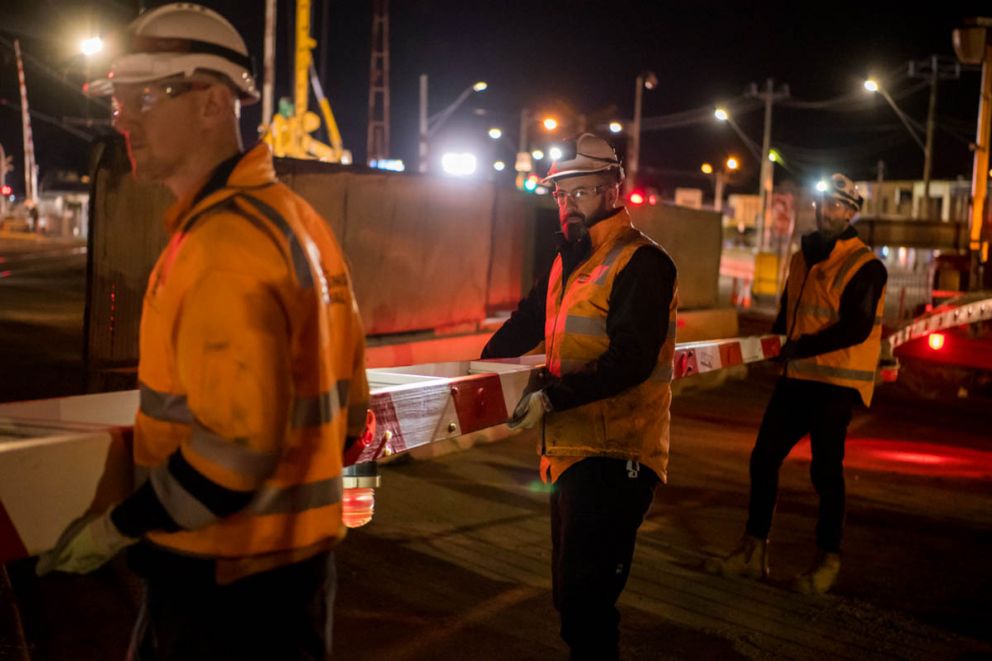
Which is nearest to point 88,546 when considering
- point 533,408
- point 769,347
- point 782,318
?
point 533,408

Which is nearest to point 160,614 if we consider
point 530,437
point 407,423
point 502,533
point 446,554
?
point 407,423

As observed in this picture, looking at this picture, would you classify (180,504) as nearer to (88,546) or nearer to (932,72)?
(88,546)

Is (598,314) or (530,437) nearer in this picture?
(598,314)

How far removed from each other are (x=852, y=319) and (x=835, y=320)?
4.1 inches

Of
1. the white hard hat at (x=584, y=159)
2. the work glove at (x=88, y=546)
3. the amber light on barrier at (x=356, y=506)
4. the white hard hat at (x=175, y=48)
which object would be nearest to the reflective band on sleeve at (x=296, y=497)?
the work glove at (x=88, y=546)

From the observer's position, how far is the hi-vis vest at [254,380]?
1.91 meters

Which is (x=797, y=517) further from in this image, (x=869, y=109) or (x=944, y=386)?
(x=869, y=109)

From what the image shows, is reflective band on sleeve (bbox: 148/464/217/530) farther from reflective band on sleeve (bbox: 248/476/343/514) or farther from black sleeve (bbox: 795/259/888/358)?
black sleeve (bbox: 795/259/888/358)

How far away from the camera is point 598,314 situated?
3.68 m

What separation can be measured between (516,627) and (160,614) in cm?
323

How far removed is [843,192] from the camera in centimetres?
596

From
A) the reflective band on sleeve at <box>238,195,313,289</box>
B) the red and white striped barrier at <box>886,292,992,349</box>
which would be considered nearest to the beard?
the reflective band on sleeve at <box>238,195,313,289</box>

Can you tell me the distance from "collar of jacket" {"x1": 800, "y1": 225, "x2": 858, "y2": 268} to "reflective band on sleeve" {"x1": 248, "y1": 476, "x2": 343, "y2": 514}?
4.30 meters

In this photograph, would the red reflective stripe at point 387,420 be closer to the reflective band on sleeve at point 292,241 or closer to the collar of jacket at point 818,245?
the reflective band on sleeve at point 292,241
